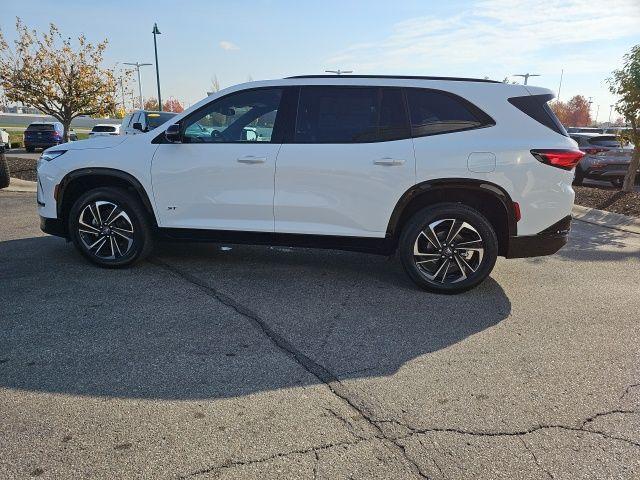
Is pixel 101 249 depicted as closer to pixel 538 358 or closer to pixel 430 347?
pixel 430 347

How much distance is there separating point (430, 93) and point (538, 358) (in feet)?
8.24

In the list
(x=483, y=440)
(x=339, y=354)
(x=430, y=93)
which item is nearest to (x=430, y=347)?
(x=339, y=354)

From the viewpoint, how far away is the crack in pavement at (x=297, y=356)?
8.38ft

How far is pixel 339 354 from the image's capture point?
3.45 meters

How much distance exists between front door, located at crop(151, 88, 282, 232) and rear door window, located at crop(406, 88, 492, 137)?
129 cm

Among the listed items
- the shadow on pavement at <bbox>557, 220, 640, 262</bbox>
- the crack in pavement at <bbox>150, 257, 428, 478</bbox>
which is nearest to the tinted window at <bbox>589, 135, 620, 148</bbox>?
the shadow on pavement at <bbox>557, 220, 640, 262</bbox>

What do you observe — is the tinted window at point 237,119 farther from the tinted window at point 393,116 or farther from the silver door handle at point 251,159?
the tinted window at point 393,116

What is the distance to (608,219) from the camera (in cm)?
916

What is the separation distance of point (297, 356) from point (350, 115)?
236 cm

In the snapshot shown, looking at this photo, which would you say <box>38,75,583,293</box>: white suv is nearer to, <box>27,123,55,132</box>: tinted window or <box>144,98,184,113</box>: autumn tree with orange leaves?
<box>27,123,55,132</box>: tinted window

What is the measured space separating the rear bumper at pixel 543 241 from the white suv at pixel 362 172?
1 cm

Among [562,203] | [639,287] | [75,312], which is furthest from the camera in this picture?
[639,287]

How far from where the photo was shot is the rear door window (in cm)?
455

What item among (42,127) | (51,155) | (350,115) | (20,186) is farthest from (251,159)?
(42,127)
